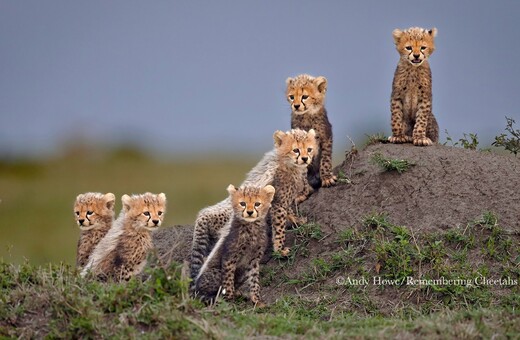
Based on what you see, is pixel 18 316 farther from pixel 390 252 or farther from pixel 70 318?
pixel 390 252

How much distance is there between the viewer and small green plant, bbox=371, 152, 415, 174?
9242 mm

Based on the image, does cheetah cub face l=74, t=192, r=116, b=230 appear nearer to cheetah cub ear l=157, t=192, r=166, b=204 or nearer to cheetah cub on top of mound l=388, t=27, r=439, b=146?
cheetah cub ear l=157, t=192, r=166, b=204

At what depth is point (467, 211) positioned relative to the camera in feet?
29.1

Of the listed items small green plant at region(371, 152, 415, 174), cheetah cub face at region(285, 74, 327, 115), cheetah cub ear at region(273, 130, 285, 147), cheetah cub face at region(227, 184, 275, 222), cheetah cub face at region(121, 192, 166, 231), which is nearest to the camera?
cheetah cub face at region(227, 184, 275, 222)

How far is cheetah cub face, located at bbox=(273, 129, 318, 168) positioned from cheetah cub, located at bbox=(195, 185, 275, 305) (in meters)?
0.66

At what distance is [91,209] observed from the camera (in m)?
8.66

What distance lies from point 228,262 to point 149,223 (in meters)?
0.72

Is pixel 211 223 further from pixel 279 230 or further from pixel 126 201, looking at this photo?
pixel 126 201

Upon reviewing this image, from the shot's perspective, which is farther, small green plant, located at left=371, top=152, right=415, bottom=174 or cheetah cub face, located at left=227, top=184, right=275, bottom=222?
small green plant, located at left=371, top=152, right=415, bottom=174

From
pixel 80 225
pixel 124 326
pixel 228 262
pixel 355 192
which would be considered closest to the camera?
pixel 124 326

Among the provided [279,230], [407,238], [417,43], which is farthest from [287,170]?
[417,43]

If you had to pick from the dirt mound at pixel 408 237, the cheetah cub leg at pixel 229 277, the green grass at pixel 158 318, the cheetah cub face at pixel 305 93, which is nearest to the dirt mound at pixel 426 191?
the dirt mound at pixel 408 237

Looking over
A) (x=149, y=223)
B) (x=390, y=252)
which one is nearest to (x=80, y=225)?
(x=149, y=223)

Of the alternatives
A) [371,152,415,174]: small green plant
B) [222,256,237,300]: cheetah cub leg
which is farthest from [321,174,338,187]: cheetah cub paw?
[222,256,237,300]: cheetah cub leg
